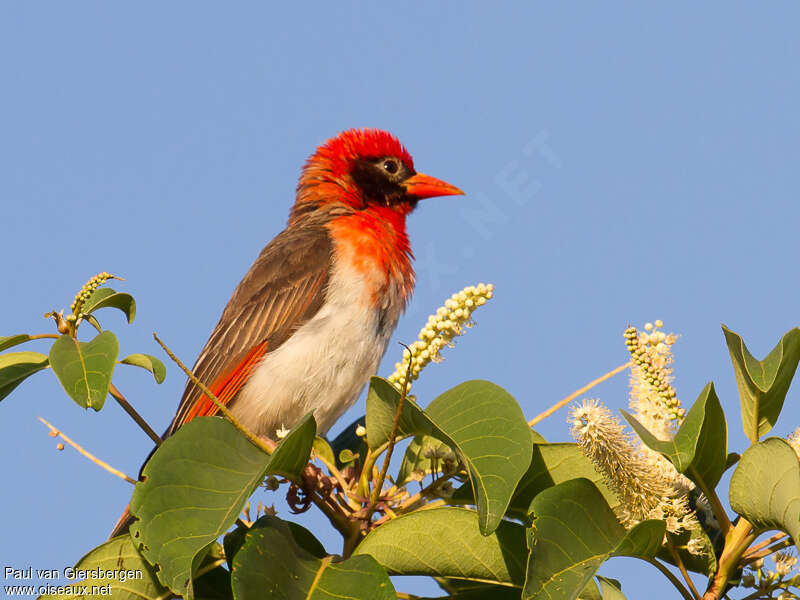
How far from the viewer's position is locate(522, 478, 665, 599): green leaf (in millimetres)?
1938

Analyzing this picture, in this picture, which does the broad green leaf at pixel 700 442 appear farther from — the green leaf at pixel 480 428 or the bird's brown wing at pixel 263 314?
the bird's brown wing at pixel 263 314

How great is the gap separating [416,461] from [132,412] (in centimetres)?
95

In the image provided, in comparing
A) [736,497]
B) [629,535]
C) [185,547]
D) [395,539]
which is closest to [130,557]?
[185,547]

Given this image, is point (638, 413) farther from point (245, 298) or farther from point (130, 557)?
point (245, 298)

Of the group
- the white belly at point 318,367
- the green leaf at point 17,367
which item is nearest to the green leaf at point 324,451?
the green leaf at point 17,367

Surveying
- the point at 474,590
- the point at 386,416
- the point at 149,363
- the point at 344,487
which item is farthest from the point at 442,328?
the point at 149,363

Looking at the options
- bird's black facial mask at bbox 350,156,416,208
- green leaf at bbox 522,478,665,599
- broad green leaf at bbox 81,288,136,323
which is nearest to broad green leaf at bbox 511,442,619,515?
green leaf at bbox 522,478,665,599

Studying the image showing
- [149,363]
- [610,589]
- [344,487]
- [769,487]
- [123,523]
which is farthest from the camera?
[123,523]

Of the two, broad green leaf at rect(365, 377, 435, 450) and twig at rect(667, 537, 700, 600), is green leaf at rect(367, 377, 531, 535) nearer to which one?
broad green leaf at rect(365, 377, 435, 450)

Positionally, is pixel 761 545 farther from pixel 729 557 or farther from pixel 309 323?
pixel 309 323

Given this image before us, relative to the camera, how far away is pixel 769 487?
6.73 ft

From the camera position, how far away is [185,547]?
2.03m

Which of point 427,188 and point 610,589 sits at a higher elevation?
point 427,188

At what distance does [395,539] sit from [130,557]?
81 centimetres
